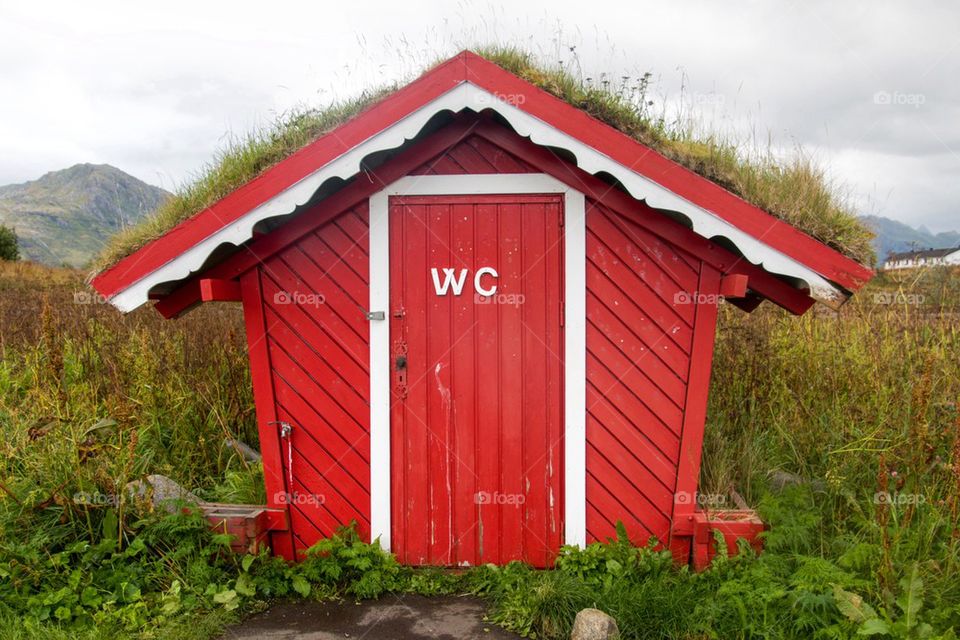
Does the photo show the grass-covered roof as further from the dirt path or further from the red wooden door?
the dirt path

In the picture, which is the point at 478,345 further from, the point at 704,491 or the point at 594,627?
the point at 704,491

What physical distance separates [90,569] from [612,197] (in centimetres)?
426

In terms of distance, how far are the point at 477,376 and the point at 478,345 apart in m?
0.22

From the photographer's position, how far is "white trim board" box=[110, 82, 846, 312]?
418cm

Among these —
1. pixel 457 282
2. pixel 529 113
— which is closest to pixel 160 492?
pixel 457 282

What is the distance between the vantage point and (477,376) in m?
4.88

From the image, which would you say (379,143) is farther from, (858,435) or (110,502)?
(858,435)

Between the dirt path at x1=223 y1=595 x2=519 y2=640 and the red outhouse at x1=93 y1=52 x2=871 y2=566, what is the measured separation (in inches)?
17.1

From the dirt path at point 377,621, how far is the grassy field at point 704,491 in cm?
11

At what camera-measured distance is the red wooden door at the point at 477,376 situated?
4.82 metres

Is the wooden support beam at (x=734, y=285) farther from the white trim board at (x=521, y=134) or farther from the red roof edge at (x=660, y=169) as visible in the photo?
the red roof edge at (x=660, y=169)

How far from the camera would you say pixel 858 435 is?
17.3 ft

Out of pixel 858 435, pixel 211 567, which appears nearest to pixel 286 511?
pixel 211 567

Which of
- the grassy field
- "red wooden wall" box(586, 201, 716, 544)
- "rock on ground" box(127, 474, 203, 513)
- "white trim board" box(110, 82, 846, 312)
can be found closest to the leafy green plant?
the grassy field
